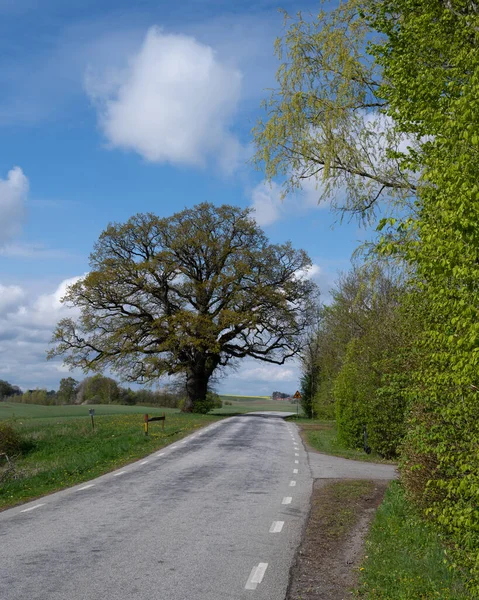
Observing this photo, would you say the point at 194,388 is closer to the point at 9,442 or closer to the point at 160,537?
the point at 9,442

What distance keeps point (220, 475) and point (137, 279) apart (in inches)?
1190

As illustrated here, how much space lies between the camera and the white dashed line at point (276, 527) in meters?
9.66

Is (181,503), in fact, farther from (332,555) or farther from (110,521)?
(332,555)

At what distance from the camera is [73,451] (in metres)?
28.1

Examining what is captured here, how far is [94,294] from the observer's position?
147ft

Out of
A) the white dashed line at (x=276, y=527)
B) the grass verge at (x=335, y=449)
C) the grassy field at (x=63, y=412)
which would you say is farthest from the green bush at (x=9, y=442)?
the white dashed line at (x=276, y=527)

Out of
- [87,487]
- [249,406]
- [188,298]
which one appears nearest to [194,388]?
[188,298]

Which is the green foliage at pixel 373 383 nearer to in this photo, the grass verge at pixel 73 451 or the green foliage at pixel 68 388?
the grass verge at pixel 73 451

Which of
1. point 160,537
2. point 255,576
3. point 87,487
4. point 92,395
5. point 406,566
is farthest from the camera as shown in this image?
point 92,395

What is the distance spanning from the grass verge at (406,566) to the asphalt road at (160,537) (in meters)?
1.01

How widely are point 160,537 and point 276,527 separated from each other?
6.45 feet

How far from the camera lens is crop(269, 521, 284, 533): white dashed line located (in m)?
9.66

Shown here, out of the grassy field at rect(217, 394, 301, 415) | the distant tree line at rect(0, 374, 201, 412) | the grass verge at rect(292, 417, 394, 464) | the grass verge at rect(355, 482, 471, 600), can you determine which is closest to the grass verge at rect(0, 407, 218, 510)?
the grass verge at rect(292, 417, 394, 464)

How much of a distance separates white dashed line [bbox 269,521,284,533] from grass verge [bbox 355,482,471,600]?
1377 millimetres
